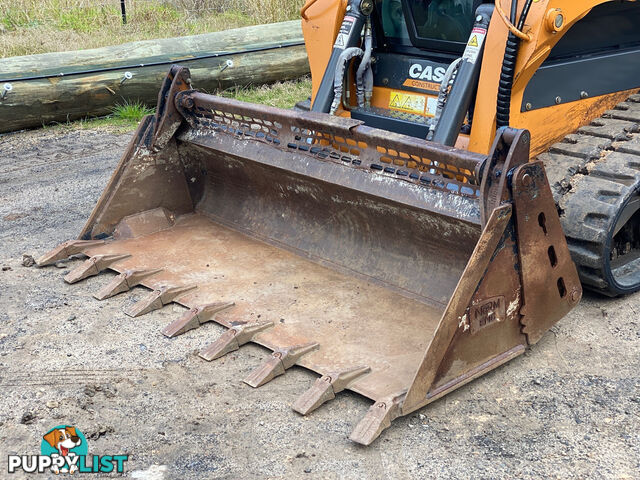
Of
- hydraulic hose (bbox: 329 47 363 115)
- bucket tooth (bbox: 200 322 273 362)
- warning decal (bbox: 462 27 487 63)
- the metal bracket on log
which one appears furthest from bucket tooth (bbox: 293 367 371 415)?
the metal bracket on log

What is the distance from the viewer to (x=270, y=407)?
121 inches

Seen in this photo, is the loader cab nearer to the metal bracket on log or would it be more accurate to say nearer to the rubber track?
the rubber track

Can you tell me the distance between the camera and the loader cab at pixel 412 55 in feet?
13.4

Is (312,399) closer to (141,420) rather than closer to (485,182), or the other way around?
(141,420)

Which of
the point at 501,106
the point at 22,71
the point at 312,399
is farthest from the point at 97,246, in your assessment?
the point at 22,71

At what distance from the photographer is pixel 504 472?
2699 millimetres

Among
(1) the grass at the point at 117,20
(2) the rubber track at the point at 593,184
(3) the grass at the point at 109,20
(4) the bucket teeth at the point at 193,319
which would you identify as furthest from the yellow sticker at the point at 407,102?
(3) the grass at the point at 109,20

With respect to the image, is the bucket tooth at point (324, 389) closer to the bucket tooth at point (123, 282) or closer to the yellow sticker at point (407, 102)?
the bucket tooth at point (123, 282)

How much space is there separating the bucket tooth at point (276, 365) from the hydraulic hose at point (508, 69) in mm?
1415

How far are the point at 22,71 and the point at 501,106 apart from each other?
4856 millimetres

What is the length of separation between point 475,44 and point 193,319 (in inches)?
71.5

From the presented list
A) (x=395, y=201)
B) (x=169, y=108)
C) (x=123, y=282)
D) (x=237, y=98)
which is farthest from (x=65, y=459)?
(x=237, y=98)

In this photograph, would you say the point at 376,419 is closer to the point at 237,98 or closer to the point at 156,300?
the point at 156,300

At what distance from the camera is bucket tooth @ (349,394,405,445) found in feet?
9.18
